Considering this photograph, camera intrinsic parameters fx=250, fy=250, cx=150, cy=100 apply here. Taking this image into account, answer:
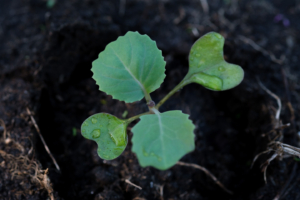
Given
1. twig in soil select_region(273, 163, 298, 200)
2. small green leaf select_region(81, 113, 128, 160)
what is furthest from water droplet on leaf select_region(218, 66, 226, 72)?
twig in soil select_region(273, 163, 298, 200)

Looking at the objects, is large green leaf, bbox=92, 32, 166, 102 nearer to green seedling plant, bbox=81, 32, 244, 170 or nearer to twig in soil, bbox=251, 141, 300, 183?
green seedling plant, bbox=81, 32, 244, 170

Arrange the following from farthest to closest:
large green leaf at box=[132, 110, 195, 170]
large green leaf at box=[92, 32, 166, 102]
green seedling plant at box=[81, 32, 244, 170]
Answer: large green leaf at box=[92, 32, 166, 102]
green seedling plant at box=[81, 32, 244, 170]
large green leaf at box=[132, 110, 195, 170]

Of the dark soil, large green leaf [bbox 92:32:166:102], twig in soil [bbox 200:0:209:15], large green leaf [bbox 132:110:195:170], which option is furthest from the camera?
twig in soil [bbox 200:0:209:15]

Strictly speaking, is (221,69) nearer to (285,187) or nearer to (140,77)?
(140,77)

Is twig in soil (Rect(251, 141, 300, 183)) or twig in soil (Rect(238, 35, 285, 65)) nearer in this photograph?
twig in soil (Rect(251, 141, 300, 183))

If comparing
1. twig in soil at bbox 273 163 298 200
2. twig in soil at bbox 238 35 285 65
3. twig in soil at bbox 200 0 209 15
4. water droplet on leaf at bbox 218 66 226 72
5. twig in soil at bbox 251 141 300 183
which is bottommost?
twig in soil at bbox 273 163 298 200

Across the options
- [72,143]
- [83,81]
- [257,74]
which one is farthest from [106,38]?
[257,74]
